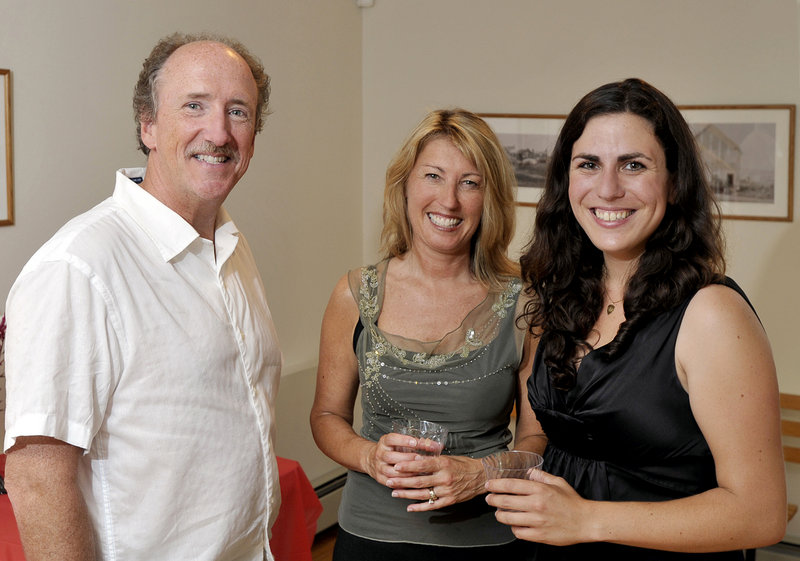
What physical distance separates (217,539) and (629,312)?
0.97m

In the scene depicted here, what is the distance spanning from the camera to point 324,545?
4.62 metres

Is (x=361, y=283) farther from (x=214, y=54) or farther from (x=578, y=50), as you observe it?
(x=578, y=50)

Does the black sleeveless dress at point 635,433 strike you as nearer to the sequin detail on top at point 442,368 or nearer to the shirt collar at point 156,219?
the sequin detail on top at point 442,368

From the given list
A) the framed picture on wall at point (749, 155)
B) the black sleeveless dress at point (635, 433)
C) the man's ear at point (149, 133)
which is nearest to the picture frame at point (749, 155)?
the framed picture on wall at point (749, 155)

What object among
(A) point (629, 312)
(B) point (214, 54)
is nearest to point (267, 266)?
(B) point (214, 54)

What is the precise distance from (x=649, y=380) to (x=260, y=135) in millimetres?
3005

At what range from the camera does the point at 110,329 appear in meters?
1.53

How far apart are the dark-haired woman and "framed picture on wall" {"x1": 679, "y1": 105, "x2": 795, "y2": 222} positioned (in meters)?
2.49

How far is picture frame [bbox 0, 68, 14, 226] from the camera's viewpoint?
9.71 ft

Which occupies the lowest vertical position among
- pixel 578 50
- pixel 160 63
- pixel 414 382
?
pixel 414 382

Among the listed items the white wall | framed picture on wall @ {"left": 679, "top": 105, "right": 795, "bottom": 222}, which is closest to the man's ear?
the white wall

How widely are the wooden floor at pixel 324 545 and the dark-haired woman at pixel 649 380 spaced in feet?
9.29

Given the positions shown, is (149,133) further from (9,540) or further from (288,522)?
(288,522)

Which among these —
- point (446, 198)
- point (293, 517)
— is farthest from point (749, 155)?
point (293, 517)
